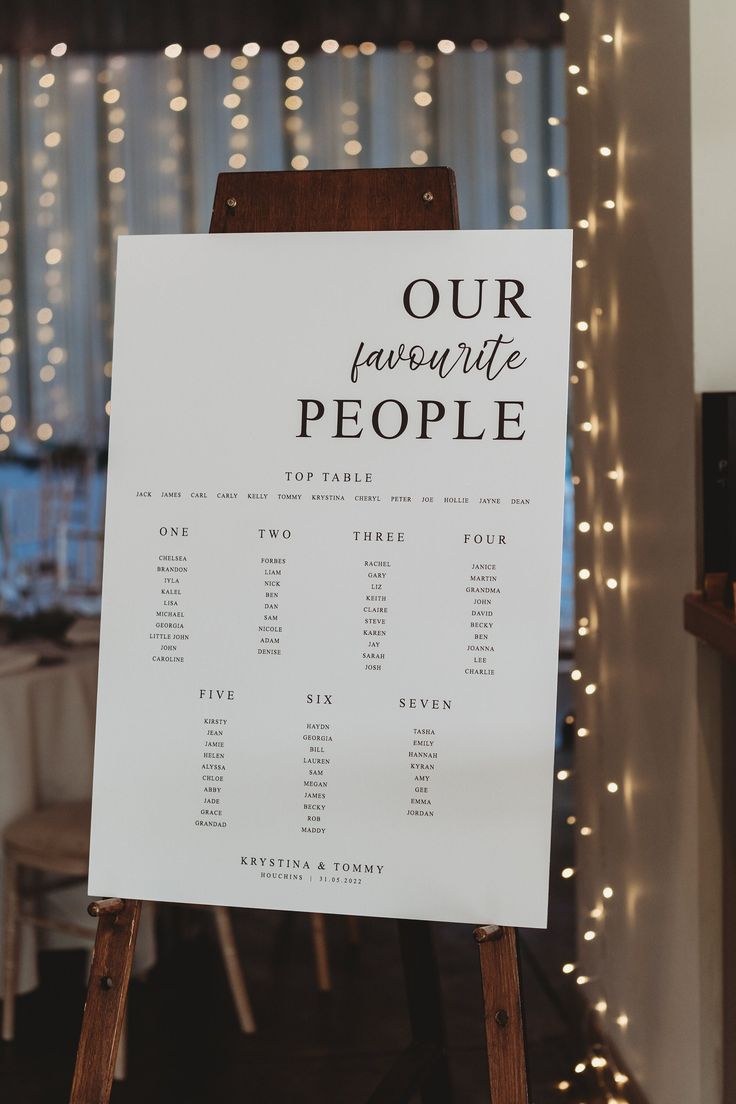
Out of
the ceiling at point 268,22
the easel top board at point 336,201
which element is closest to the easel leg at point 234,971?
the easel top board at point 336,201

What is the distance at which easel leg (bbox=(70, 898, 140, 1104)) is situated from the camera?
49.7 inches

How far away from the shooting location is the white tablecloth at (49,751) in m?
2.45

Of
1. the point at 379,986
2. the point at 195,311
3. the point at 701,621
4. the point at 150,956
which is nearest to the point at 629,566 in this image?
the point at 701,621

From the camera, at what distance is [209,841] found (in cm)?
132

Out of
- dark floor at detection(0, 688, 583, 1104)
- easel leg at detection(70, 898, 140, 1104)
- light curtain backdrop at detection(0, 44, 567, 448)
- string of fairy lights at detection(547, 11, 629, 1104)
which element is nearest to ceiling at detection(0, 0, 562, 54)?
light curtain backdrop at detection(0, 44, 567, 448)

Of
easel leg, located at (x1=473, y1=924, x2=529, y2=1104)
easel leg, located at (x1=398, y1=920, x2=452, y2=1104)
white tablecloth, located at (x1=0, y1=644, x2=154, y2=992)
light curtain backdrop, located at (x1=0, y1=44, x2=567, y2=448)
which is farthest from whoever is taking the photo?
light curtain backdrop, located at (x1=0, y1=44, x2=567, y2=448)

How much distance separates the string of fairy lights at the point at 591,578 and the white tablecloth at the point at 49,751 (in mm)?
1028

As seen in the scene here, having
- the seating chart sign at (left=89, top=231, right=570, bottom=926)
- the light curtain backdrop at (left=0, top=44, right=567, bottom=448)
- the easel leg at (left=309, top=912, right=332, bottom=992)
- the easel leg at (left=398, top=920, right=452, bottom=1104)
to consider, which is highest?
the light curtain backdrop at (left=0, top=44, right=567, bottom=448)

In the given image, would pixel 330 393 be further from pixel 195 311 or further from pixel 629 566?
pixel 629 566

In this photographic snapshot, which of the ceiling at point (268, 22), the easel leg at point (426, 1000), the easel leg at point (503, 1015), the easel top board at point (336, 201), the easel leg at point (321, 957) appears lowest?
the easel leg at point (321, 957)

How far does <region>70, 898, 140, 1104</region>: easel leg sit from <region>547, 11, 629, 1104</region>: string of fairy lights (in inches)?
35.2

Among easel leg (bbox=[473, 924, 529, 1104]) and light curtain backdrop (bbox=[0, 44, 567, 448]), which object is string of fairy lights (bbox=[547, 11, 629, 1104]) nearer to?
easel leg (bbox=[473, 924, 529, 1104])

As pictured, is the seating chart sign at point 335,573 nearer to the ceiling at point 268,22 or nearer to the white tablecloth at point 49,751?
→ the white tablecloth at point 49,751

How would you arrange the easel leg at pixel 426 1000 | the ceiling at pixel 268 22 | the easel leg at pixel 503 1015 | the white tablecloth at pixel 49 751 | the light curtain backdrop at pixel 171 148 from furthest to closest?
the light curtain backdrop at pixel 171 148 → the ceiling at pixel 268 22 → the white tablecloth at pixel 49 751 → the easel leg at pixel 426 1000 → the easel leg at pixel 503 1015
